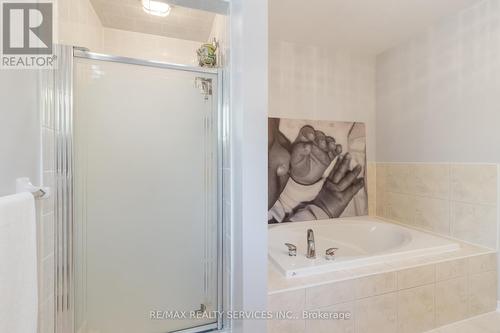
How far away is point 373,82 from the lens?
8.80 feet

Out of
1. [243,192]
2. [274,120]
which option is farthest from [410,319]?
[274,120]

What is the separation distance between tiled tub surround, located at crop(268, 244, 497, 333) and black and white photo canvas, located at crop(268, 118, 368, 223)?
39.8 inches

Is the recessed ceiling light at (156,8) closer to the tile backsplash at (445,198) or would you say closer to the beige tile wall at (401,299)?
the beige tile wall at (401,299)

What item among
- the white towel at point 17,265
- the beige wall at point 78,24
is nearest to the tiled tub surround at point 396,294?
the white towel at point 17,265

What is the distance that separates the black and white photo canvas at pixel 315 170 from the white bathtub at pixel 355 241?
14cm

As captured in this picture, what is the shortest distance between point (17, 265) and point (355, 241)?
2.43 metres

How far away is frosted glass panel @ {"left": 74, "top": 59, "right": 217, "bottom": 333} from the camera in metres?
1.35

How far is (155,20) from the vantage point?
6.53 ft

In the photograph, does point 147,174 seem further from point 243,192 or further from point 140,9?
point 140,9

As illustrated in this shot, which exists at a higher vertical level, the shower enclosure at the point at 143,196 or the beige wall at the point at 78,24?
the beige wall at the point at 78,24

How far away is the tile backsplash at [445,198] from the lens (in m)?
1.71

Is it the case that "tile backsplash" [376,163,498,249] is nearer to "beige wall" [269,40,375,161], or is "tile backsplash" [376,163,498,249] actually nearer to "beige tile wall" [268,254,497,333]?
"beige tile wall" [268,254,497,333]

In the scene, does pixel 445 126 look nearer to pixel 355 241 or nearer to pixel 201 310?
pixel 355 241

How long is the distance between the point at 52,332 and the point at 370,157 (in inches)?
118
